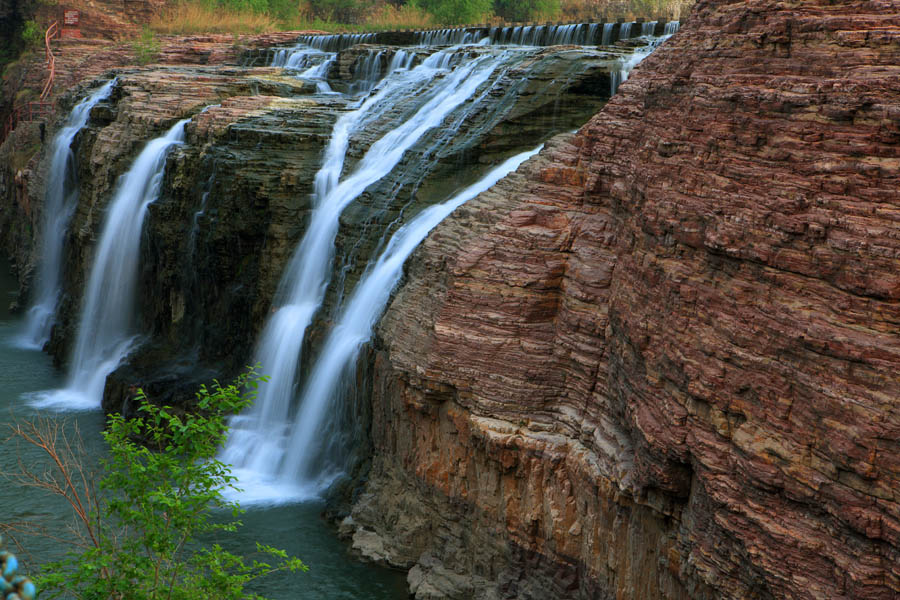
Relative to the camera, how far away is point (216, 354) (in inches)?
742

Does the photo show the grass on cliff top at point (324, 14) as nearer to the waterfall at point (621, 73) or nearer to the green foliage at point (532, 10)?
the green foliage at point (532, 10)

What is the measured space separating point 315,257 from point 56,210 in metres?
13.9

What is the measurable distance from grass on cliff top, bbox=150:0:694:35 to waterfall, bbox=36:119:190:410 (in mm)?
18572

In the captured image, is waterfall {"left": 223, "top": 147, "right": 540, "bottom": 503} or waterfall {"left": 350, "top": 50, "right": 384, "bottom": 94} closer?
waterfall {"left": 223, "top": 147, "right": 540, "bottom": 503}

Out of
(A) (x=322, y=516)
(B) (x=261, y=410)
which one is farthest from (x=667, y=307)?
(B) (x=261, y=410)

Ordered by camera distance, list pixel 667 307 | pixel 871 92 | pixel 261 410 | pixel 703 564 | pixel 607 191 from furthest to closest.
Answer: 1. pixel 261 410
2. pixel 607 191
3. pixel 667 307
4. pixel 703 564
5. pixel 871 92

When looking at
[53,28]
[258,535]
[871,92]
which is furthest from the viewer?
[53,28]

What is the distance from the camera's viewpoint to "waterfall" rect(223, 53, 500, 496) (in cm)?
1595

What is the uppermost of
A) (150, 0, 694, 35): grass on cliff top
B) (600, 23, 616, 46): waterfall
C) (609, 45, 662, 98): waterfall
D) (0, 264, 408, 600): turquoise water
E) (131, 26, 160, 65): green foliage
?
(150, 0, 694, 35): grass on cliff top

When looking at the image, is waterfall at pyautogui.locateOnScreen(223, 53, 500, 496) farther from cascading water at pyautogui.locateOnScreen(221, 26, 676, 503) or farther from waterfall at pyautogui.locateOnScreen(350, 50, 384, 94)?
waterfall at pyautogui.locateOnScreen(350, 50, 384, 94)

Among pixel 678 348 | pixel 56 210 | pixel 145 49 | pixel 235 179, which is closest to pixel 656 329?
pixel 678 348

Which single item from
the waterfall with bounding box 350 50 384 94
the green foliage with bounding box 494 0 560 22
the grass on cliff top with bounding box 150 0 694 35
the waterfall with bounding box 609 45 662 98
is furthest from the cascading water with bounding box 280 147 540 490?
the green foliage with bounding box 494 0 560 22

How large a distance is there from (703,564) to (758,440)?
1.35m

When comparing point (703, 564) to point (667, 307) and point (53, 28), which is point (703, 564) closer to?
point (667, 307)
